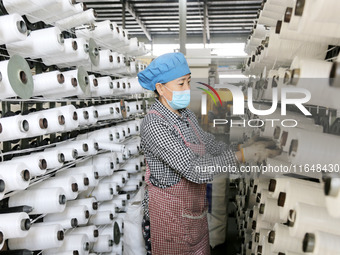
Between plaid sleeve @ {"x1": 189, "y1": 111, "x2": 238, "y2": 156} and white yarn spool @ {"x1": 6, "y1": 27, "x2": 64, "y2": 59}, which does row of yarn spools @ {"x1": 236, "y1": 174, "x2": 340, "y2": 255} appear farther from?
white yarn spool @ {"x1": 6, "y1": 27, "x2": 64, "y2": 59}

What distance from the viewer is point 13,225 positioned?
1.15 meters

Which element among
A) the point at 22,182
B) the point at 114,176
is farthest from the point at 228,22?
the point at 22,182

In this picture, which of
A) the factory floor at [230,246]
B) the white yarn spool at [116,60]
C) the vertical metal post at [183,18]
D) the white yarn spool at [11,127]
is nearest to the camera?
the white yarn spool at [11,127]

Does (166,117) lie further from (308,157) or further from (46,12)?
(308,157)

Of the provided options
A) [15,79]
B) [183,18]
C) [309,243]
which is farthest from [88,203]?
[183,18]

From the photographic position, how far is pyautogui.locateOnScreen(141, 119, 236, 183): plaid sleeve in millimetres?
1374

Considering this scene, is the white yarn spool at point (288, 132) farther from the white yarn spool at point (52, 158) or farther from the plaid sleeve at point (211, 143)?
the white yarn spool at point (52, 158)

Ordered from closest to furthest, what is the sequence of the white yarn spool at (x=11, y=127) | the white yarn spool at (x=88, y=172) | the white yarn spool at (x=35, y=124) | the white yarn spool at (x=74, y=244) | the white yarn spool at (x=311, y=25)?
1. the white yarn spool at (x=311, y=25)
2. the white yarn spool at (x=11, y=127)
3. the white yarn spool at (x=35, y=124)
4. the white yarn spool at (x=74, y=244)
5. the white yarn spool at (x=88, y=172)

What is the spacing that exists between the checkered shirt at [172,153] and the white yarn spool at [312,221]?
613 mm

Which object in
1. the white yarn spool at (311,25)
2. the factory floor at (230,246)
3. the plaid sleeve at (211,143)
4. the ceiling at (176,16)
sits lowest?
the factory floor at (230,246)

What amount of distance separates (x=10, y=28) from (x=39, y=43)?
28 cm

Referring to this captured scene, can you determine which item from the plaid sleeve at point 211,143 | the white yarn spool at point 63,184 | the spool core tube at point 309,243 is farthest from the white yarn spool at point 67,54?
the spool core tube at point 309,243

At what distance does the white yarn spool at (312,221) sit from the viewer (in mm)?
688

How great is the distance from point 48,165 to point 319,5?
4.53ft
